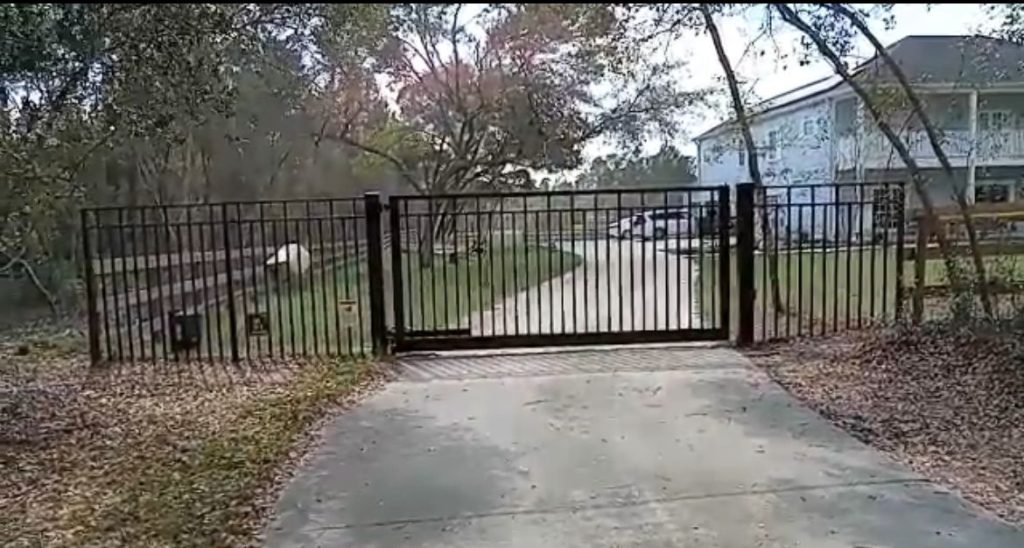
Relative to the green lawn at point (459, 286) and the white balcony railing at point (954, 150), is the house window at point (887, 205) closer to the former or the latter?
the green lawn at point (459, 286)

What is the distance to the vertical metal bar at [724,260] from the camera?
7754 mm

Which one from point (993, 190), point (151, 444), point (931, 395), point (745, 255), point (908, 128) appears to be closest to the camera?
point (151, 444)

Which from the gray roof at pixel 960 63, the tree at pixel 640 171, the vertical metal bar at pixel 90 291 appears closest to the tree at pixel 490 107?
the tree at pixel 640 171

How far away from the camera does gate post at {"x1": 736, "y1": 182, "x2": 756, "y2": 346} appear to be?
25.6 feet

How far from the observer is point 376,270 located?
7723 millimetres

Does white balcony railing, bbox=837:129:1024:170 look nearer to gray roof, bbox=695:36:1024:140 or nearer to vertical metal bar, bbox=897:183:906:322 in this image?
gray roof, bbox=695:36:1024:140

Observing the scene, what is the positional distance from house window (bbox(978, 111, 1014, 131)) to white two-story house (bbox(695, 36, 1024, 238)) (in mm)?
16

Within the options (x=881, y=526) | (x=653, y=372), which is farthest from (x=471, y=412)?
Answer: (x=881, y=526)

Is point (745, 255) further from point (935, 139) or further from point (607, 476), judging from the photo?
point (607, 476)

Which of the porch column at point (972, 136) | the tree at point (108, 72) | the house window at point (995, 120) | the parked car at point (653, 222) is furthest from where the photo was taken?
the house window at point (995, 120)

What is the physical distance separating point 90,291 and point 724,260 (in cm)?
520

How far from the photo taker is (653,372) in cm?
706

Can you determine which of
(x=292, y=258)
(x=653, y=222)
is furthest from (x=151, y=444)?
(x=653, y=222)

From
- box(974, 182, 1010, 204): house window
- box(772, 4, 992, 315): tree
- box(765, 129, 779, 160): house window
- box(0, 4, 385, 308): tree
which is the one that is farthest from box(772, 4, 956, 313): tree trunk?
box(765, 129, 779, 160): house window
